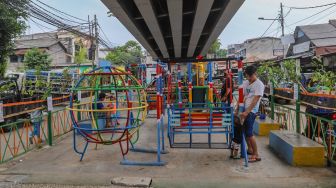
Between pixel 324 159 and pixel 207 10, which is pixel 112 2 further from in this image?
Result: pixel 324 159

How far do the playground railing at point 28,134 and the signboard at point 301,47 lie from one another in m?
21.9

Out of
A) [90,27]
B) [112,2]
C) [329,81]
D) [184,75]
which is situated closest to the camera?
[112,2]

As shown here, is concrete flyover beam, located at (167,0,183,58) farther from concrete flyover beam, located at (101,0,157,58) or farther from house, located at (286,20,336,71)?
house, located at (286,20,336,71)

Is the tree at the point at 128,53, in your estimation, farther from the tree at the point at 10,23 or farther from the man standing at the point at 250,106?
the man standing at the point at 250,106

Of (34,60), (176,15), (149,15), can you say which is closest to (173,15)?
(176,15)

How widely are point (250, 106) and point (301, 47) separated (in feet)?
78.1

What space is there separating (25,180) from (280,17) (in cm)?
3162

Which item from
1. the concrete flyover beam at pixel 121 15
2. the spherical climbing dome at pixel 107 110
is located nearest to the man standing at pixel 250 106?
the spherical climbing dome at pixel 107 110

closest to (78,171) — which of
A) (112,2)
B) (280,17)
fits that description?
(112,2)

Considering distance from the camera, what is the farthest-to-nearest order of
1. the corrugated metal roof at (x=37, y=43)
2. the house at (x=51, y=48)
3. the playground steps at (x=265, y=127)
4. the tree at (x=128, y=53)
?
the tree at (x=128, y=53), the corrugated metal roof at (x=37, y=43), the house at (x=51, y=48), the playground steps at (x=265, y=127)

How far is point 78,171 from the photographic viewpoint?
5.32 metres

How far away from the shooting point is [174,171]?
526 cm

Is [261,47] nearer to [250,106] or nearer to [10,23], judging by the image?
[10,23]

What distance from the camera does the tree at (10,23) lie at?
1378 centimetres
